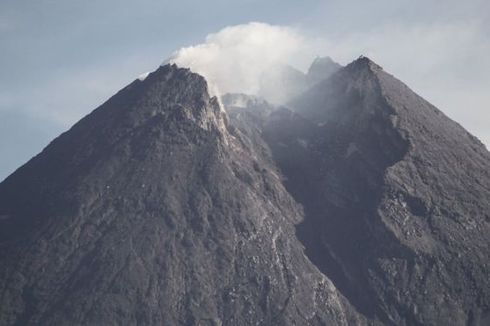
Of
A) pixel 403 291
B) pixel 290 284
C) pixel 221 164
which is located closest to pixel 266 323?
pixel 290 284

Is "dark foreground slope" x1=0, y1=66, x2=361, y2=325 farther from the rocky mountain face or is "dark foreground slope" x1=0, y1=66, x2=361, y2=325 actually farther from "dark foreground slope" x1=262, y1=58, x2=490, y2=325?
"dark foreground slope" x1=262, y1=58, x2=490, y2=325

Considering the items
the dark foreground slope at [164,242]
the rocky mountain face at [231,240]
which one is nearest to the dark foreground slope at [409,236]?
the rocky mountain face at [231,240]

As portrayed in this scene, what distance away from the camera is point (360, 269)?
17775 centimetres

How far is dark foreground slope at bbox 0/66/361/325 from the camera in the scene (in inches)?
6294

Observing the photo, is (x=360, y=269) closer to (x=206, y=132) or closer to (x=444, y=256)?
(x=444, y=256)

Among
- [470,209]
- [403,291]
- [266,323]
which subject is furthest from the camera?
[470,209]

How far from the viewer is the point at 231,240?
17300cm

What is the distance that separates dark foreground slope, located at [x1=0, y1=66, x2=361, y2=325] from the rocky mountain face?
0.27 meters

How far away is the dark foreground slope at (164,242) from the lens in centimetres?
15988

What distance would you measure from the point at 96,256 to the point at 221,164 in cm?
3319

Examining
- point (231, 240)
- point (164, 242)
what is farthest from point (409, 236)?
point (164, 242)

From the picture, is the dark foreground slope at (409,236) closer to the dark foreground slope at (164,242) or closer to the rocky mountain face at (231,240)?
the rocky mountain face at (231,240)

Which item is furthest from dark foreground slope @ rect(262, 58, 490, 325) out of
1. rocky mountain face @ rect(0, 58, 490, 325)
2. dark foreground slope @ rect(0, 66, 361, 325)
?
dark foreground slope @ rect(0, 66, 361, 325)

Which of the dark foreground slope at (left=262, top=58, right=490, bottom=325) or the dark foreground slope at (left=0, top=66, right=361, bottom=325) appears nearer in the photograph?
the dark foreground slope at (left=0, top=66, right=361, bottom=325)
